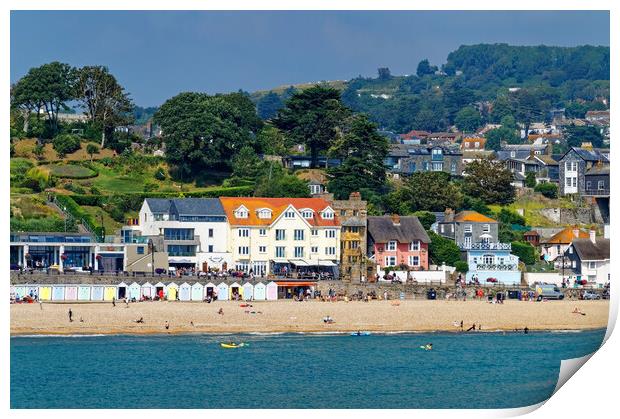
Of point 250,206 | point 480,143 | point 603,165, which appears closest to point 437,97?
point 480,143

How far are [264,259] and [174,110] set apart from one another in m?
9.91

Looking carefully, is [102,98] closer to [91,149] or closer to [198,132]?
[91,149]

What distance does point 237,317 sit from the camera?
43312mm

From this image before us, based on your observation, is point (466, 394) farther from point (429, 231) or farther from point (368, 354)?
point (429, 231)

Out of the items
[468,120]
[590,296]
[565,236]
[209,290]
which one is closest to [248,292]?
[209,290]

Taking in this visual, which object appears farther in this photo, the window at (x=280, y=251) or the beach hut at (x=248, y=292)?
the window at (x=280, y=251)

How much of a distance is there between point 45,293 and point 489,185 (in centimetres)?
2274

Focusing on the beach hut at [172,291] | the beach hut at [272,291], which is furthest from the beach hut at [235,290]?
the beach hut at [172,291]

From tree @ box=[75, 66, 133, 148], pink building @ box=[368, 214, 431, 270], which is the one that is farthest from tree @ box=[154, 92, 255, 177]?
pink building @ box=[368, 214, 431, 270]

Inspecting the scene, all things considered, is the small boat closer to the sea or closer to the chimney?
the sea

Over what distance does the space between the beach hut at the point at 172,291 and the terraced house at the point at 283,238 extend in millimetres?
4812

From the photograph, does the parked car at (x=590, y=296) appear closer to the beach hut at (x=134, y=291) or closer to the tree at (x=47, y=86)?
the beach hut at (x=134, y=291)

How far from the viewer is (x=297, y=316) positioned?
43.7 metres

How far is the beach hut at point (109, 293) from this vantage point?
4500cm
